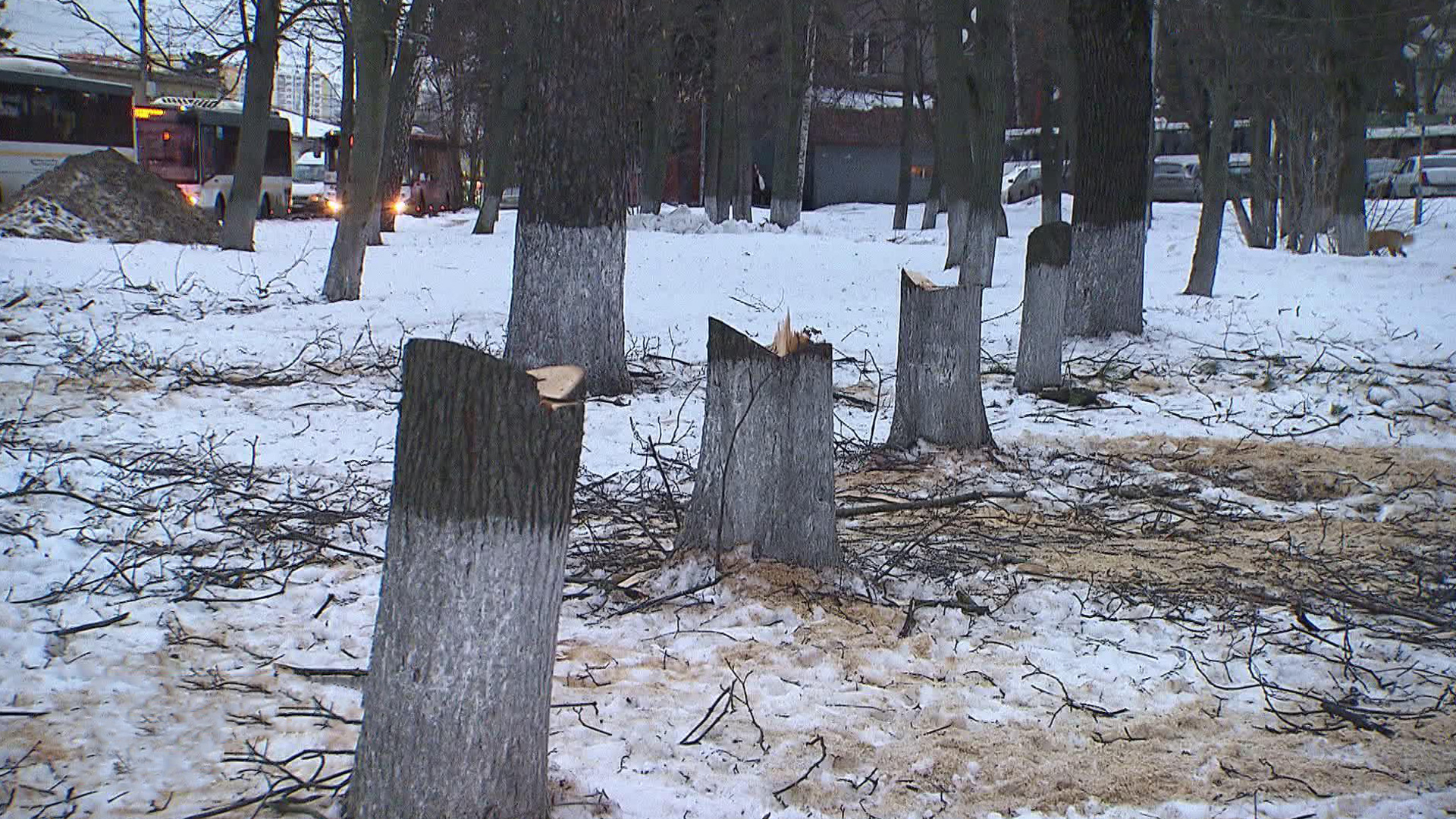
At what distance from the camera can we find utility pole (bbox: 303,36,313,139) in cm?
2414

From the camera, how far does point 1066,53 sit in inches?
827

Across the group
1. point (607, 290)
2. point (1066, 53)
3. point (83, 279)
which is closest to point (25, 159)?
point (83, 279)

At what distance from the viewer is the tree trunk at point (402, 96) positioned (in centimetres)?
1588

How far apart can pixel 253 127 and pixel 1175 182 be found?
1181 inches

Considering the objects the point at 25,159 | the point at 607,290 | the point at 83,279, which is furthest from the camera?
the point at 25,159

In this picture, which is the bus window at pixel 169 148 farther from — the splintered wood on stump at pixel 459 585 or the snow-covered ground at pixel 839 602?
the splintered wood on stump at pixel 459 585

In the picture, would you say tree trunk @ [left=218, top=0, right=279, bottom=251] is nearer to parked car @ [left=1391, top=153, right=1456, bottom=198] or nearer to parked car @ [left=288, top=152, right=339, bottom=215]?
parked car @ [left=288, top=152, right=339, bottom=215]

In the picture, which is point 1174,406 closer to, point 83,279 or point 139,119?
point 83,279

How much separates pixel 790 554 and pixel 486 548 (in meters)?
2.31

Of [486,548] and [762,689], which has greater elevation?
[486,548]

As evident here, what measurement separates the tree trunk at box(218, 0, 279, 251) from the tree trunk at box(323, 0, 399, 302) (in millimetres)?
4471

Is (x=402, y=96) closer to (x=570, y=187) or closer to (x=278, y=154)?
(x=570, y=187)

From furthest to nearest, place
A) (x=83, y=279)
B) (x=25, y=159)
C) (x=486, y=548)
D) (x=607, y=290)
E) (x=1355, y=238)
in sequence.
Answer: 1. (x=25, y=159)
2. (x=1355, y=238)
3. (x=83, y=279)
4. (x=607, y=290)
5. (x=486, y=548)

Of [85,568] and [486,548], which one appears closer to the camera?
[486,548]
